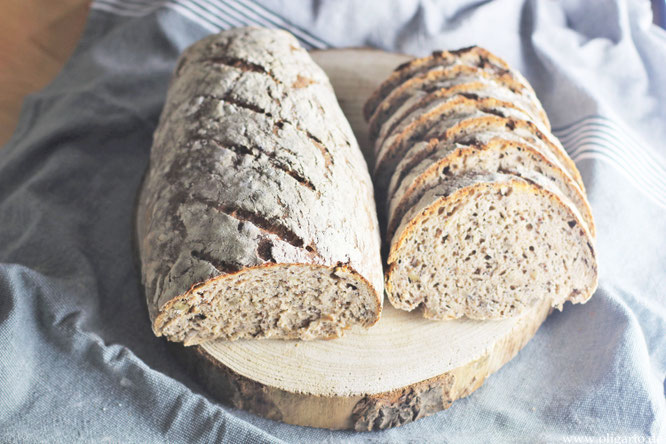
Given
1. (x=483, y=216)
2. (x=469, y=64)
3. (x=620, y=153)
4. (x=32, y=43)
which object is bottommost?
(x=32, y=43)

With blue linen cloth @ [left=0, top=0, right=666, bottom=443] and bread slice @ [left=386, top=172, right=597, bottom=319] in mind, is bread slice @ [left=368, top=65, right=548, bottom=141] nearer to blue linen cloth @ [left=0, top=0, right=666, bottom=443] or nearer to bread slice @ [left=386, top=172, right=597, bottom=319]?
bread slice @ [left=386, top=172, right=597, bottom=319]

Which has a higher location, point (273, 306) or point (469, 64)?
point (469, 64)

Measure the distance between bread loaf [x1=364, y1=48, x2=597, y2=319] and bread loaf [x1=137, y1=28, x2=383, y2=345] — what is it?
0.57 feet

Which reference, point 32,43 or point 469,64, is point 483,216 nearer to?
point 469,64

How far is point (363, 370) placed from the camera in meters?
2.31

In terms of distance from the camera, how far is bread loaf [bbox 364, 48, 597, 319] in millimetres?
2342

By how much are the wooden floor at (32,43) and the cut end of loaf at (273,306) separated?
1.95 meters

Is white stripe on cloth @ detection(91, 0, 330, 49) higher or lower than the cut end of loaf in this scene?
higher

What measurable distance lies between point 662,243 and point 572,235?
0.95m

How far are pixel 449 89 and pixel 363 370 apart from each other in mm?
1232

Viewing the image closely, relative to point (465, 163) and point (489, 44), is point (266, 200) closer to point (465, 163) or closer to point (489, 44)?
point (465, 163)

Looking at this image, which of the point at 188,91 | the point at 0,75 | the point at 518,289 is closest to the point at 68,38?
the point at 0,75


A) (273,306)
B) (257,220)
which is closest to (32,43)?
(257,220)

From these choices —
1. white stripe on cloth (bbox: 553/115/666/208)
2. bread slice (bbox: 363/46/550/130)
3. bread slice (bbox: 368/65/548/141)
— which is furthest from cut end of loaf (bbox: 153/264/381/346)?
white stripe on cloth (bbox: 553/115/666/208)
